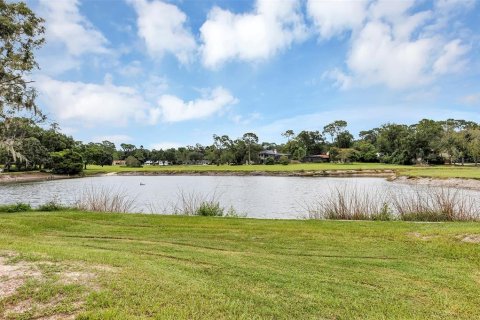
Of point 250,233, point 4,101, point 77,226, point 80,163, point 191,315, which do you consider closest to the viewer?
point 191,315

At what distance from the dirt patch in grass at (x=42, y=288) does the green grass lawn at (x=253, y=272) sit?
0.02 m

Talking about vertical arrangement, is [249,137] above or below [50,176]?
above

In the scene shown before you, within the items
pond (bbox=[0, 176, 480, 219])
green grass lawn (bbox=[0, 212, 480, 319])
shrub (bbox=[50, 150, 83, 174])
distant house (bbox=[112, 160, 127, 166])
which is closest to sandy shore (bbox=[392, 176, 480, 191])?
pond (bbox=[0, 176, 480, 219])

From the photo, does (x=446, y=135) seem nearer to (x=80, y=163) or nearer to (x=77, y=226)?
(x=80, y=163)

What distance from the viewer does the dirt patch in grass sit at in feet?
12.9

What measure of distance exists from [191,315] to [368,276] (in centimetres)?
296

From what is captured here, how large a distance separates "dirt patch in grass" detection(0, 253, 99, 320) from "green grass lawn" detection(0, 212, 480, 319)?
2cm

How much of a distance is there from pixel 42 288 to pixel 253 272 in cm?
292

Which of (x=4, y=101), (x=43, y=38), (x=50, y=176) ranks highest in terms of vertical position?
(x=43, y=38)

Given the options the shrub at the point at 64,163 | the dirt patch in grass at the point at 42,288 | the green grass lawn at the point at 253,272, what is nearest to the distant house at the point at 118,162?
the shrub at the point at 64,163

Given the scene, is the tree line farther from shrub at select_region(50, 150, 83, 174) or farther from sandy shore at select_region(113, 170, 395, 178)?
sandy shore at select_region(113, 170, 395, 178)

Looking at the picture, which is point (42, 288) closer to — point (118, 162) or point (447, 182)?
point (447, 182)

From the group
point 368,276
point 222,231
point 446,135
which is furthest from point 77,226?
point 446,135

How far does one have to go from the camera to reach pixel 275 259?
6441 mm
